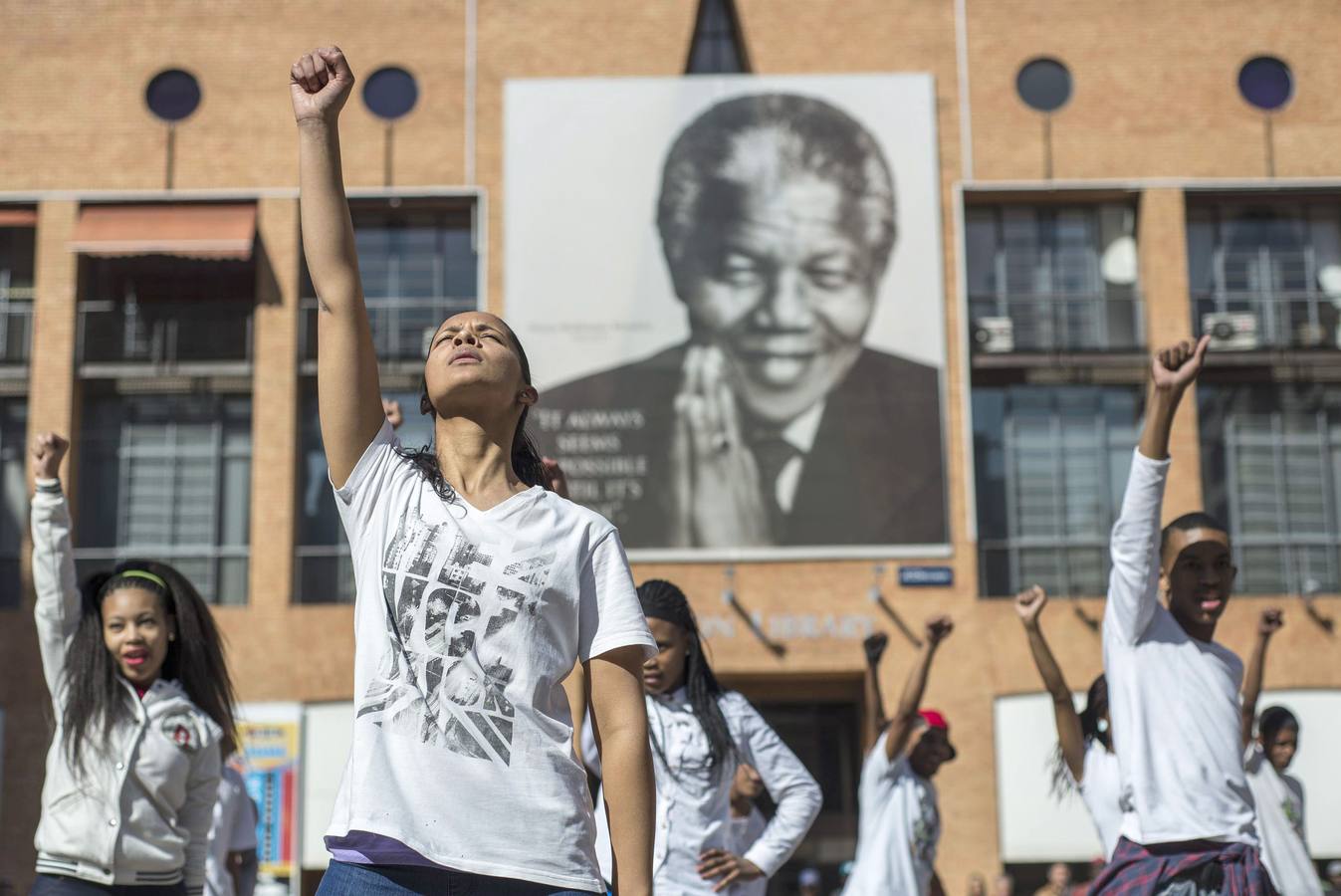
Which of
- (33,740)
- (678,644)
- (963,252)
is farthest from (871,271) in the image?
(678,644)

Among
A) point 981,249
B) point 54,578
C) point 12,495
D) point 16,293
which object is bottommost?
point 54,578

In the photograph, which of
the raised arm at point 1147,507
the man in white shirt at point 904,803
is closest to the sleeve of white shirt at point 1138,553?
the raised arm at point 1147,507

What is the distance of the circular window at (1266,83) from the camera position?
79.9 feet

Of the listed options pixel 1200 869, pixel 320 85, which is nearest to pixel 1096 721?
pixel 1200 869

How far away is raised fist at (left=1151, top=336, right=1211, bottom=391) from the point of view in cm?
500

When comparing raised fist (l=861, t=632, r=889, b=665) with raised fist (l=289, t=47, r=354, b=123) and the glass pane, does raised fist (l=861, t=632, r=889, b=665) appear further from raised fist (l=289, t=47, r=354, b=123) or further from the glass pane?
the glass pane

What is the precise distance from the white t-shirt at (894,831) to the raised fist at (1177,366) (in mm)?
3946

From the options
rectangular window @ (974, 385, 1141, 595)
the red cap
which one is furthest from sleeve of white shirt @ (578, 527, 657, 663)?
rectangular window @ (974, 385, 1141, 595)

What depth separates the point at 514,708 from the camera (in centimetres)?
321

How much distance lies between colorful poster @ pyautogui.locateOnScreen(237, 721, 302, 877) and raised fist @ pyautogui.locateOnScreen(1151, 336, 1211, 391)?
18.3 m

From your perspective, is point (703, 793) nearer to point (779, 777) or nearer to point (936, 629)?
point (779, 777)

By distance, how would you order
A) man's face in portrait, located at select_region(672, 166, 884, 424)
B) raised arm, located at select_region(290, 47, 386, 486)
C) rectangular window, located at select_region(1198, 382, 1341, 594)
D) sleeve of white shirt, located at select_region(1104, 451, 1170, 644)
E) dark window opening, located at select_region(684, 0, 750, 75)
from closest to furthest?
raised arm, located at select_region(290, 47, 386, 486) → sleeve of white shirt, located at select_region(1104, 451, 1170, 644) → man's face in portrait, located at select_region(672, 166, 884, 424) → rectangular window, located at select_region(1198, 382, 1341, 594) → dark window opening, located at select_region(684, 0, 750, 75)

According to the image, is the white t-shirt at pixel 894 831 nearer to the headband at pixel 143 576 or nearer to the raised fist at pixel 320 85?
the headband at pixel 143 576

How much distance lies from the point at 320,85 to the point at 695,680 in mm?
3772
